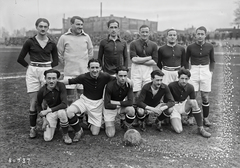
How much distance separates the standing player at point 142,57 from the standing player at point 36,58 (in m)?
1.64

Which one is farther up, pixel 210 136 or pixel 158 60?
pixel 158 60

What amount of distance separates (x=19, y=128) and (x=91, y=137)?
55.4 inches

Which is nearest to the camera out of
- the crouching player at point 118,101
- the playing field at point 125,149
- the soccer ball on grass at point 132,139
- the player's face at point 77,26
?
the playing field at point 125,149

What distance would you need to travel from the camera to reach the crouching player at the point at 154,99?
435cm

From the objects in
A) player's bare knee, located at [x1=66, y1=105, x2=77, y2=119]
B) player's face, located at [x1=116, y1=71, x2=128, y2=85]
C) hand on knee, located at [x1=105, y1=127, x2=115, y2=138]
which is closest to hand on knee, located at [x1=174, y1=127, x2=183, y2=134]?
hand on knee, located at [x1=105, y1=127, x2=115, y2=138]

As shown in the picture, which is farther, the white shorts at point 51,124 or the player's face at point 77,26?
the player's face at point 77,26

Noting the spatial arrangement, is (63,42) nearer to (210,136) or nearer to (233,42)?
(210,136)

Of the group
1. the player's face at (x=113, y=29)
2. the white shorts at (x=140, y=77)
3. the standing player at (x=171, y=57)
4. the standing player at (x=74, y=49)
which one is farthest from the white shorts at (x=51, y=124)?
the standing player at (x=171, y=57)

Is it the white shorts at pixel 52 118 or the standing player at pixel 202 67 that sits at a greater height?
the standing player at pixel 202 67

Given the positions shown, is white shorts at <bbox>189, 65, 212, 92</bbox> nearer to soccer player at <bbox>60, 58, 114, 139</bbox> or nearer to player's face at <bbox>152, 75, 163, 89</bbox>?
player's face at <bbox>152, 75, 163, 89</bbox>

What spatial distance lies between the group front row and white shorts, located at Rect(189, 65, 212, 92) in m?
0.40

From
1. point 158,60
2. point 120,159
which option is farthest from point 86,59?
point 120,159

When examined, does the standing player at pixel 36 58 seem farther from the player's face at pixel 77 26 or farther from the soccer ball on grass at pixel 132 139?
the soccer ball on grass at pixel 132 139

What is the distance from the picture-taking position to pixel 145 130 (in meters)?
4.48
